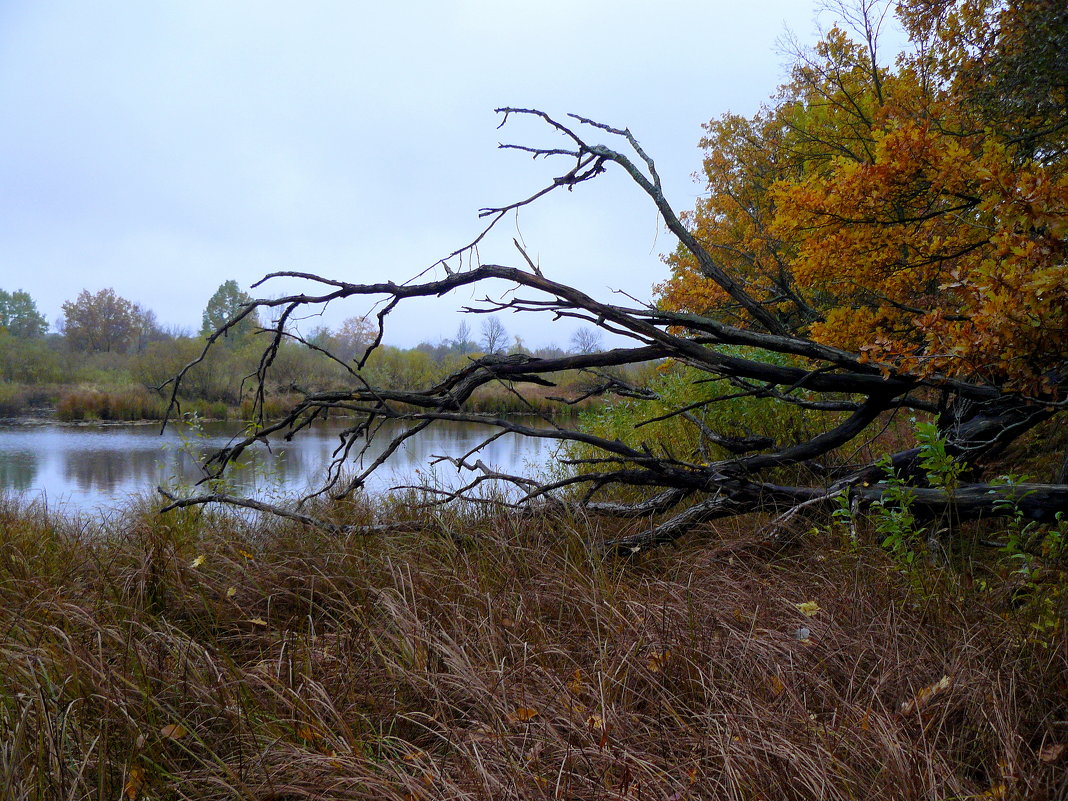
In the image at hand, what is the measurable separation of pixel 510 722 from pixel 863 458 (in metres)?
4.89

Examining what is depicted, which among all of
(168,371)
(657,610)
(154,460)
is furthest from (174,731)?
(168,371)

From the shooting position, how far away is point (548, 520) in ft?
13.4

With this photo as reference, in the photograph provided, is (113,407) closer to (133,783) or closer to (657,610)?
(133,783)

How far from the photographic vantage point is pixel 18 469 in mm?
14102

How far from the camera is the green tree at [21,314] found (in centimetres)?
5872

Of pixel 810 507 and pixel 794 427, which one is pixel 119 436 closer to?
pixel 794 427

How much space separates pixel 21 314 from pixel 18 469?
59.8 m

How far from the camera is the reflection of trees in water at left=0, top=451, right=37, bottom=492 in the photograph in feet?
39.5

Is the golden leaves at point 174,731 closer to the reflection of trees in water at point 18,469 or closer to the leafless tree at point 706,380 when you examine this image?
the leafless tree at point 706,380

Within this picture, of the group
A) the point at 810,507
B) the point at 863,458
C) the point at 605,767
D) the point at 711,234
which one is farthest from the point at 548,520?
the point at 711,234

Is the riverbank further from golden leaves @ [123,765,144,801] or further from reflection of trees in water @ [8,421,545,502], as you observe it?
golden leaves @ [123,765,144,801]

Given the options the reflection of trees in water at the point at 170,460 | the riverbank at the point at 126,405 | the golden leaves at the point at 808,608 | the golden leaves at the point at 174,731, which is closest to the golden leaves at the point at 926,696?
the golden leaves at the point at 808,608

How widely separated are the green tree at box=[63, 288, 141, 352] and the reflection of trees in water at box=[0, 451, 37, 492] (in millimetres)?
26670

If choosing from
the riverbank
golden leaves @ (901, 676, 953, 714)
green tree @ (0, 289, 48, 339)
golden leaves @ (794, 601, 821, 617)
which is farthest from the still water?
green tree @ (0, 289, 48, 339)
